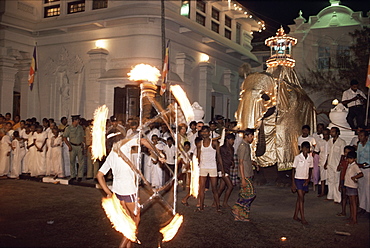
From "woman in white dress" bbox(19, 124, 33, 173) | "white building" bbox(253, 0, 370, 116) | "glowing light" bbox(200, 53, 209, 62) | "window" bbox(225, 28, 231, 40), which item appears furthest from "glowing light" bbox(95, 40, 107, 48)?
"white building" bbox(253, 0, 370, 116)

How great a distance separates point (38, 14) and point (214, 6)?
9468mm

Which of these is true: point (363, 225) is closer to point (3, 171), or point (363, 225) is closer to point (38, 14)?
point (3, 171)

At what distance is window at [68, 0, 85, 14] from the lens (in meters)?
18.7

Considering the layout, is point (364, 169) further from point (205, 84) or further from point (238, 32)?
point (238, 32)

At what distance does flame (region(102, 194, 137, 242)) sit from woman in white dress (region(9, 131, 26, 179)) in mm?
8444

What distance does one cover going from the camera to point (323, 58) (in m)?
25.1

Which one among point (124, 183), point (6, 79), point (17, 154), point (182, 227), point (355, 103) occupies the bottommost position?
point (182, 227)

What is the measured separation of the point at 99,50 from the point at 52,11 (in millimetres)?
4785

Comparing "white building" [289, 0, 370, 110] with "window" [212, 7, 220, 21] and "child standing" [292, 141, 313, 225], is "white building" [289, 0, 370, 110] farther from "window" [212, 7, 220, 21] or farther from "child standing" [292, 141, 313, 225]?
"child standing" [292, 141, 313, 225]

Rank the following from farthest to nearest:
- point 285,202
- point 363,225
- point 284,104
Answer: point 284,104
point 285,202
point 363,225

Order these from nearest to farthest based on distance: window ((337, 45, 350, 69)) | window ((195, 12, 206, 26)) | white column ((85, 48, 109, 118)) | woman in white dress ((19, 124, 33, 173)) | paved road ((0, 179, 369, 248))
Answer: paved road ((0, 179, 369, 248)) < woman in white dress ((19, 124, 33, 173)) < white column ((85, 48, 109, 118)) < window ((195, 12, 206, 26)) < window ((337, 45, 350, 69))

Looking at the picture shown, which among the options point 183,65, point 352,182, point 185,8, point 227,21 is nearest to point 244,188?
point 352,182

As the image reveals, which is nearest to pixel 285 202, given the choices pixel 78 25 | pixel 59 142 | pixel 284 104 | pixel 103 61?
pixel 284 104

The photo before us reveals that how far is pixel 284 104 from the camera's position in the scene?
10930mm
